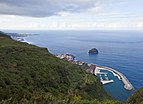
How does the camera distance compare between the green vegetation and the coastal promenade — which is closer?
the green vegetation

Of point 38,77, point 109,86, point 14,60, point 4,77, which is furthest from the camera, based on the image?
point 109,86

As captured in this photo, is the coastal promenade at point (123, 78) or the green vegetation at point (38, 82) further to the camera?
the coastal promenade at point (123, 78)

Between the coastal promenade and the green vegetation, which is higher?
the green vegetation

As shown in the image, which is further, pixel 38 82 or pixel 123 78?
pixel 123 78

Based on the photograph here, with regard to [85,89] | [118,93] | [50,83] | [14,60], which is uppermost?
[14,60]

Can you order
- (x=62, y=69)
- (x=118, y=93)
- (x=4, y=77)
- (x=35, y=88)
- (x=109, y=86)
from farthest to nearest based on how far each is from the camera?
(x=109, y=86) → (x=118, y=93) → (x=62, y=69) → (x=35, y=88) → (x=4, y=77)

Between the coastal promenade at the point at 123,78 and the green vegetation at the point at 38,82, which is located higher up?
the green vegetation at the point at 38,82

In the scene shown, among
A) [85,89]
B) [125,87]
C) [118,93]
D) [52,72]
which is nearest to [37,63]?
[52,72]

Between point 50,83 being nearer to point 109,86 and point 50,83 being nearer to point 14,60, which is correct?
point 14,60

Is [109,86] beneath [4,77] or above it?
beneath

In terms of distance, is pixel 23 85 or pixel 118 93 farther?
pixel 118 93

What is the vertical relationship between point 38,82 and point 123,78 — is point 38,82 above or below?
above
